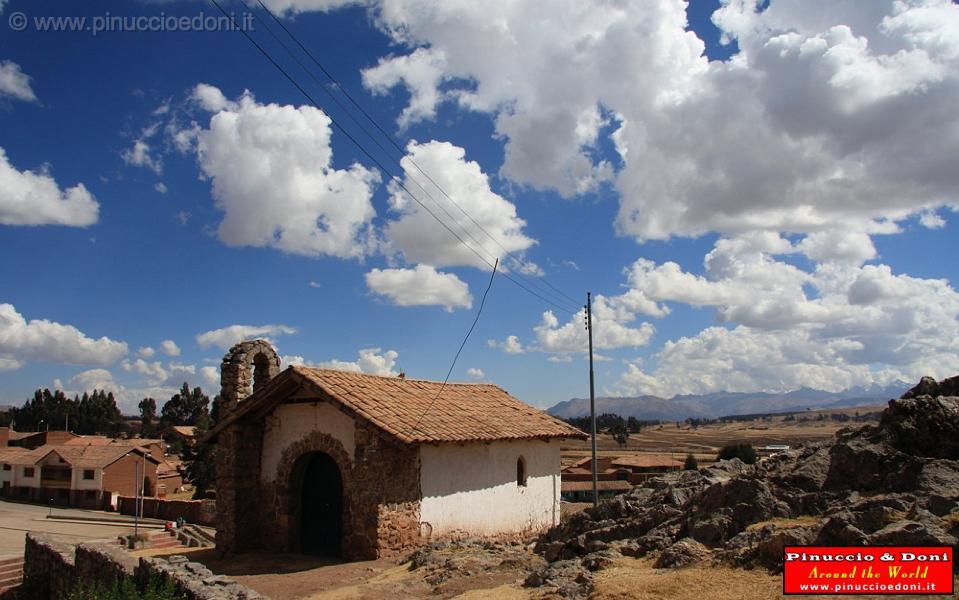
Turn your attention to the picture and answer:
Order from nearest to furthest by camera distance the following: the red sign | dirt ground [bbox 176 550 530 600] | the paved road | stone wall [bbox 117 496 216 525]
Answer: the red sign < dirt ground [bbox 176 550 530 600] < the paved road < stone wall [bbox 117 496 216 525]

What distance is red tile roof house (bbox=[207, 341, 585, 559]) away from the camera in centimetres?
1480

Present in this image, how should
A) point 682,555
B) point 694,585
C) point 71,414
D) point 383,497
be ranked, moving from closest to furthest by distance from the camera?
point 694,585, point 682,555, point 383,497, point 71,414

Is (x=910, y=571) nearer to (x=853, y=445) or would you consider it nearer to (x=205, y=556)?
(x=853, y=445)

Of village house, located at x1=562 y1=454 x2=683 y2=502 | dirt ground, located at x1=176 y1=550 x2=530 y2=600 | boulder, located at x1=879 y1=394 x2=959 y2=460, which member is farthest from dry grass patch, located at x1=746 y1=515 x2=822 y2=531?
village house, located at x1=562 y1=454 x2=683 y2=502

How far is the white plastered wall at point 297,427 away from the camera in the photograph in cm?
1558

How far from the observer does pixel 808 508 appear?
435 inches

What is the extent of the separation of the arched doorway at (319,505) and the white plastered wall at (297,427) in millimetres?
676

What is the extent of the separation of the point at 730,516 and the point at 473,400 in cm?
1012

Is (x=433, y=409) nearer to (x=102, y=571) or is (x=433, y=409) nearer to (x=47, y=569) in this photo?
(x=102, y=571)

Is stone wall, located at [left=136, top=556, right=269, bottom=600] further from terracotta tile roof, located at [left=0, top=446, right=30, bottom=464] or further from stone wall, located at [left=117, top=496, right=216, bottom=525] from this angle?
terracotta tile roof, located at [left=0, top=446, right=30, bottom=464]

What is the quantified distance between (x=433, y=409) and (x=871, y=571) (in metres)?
11.3

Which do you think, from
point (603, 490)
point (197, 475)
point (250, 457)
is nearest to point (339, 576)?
point (250, 457)

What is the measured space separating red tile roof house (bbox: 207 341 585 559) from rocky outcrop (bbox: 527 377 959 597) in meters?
3.08

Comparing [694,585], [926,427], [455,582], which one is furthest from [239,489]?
[926,427]
